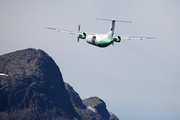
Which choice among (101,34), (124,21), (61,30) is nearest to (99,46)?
(101,34)

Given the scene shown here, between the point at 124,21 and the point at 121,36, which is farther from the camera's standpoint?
the point at 121,36

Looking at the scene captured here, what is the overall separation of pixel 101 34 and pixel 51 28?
20776 mm

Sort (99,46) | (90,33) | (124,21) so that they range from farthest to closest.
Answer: (90,33), (99,46), (124,21)

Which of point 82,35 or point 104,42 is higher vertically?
point 82,35

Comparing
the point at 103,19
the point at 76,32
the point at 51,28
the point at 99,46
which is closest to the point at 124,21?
the point at 103,19

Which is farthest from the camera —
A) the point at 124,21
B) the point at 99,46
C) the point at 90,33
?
the point at 90,33

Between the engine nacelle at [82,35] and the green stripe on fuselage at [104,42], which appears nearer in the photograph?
the green stripe on fuselage at [104,42]

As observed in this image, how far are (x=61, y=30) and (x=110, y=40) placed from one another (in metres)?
24.1

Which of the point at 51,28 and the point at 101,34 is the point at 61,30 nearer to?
the point at 51,28

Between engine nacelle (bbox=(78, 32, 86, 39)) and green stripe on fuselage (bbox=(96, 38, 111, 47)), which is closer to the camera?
green stripe on fuselage (bbox=(96, 38, 111, 47))

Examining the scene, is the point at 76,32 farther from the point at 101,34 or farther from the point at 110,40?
the point at 110,40

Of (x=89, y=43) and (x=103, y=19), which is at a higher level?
(x=103, y=19)

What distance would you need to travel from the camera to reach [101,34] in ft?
300

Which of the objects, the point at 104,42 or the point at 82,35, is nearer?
the point at 104,42
